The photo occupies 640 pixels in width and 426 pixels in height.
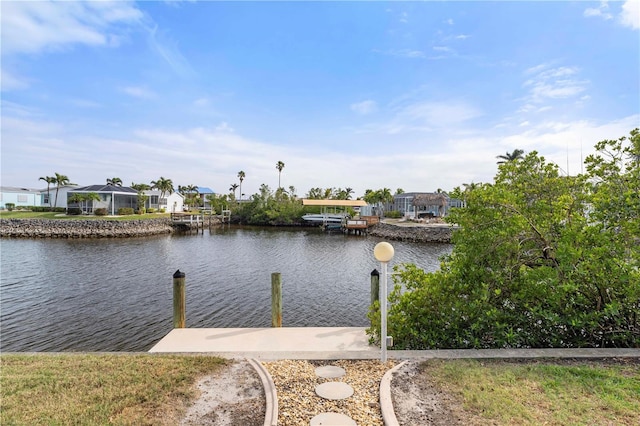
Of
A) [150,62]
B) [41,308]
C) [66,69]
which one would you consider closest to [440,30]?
[150,62]

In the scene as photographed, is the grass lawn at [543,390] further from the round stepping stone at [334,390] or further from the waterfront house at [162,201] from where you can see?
the waterfront house at [162,201]

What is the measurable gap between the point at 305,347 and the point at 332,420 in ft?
8.75

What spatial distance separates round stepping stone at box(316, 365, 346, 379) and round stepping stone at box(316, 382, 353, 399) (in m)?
0.21

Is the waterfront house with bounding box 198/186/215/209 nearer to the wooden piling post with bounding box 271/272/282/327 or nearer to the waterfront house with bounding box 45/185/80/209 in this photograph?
the waterfront house with bounding box 45/185/80/209

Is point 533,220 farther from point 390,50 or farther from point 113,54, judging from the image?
point 113,54

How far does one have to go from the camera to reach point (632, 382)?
350cm

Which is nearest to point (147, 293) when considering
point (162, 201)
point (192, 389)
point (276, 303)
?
point (276, 303)

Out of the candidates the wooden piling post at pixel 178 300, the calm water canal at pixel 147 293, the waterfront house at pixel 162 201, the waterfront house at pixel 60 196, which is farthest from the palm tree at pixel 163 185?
the wooden piling post at pixel 178 300

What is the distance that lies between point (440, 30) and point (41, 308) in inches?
626

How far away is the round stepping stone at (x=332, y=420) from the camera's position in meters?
2.88

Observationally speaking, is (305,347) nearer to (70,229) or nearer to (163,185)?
(70,229)

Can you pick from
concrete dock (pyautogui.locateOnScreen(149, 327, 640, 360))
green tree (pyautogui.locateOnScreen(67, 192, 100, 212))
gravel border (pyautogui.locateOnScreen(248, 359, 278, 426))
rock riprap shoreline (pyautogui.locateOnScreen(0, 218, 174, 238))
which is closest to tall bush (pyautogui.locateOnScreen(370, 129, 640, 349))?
concrete dock (pyautogui.locateOnScreen(149, 327, 640, 360))

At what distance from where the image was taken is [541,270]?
4750mm

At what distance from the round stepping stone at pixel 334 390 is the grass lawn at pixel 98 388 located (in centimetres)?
138
